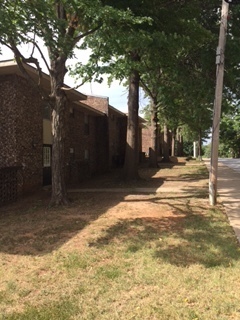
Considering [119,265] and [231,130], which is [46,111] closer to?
[119,265]

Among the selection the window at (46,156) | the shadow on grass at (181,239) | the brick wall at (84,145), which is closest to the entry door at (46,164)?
the window at (46,156)

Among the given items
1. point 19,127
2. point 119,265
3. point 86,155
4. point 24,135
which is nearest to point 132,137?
point 24,135

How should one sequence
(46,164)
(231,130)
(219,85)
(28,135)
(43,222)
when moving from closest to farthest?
1. (43,222)
2. (219,85)
3. (28,135)
4. (46,164)
5. (231,130)

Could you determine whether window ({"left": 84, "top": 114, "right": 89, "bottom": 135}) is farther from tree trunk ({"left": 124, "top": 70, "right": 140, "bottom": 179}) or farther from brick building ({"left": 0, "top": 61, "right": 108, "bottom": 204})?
tree trunk ({"left": 124, "top": 70, "right": 140, "bottom": 179})

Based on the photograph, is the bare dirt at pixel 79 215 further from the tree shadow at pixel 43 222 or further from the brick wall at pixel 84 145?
the brick wall at pixel 84 145

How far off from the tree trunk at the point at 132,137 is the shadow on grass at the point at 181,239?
8037 millimetres

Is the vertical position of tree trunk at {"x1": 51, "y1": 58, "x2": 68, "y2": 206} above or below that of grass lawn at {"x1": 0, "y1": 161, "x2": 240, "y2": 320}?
above

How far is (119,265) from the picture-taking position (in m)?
5.55

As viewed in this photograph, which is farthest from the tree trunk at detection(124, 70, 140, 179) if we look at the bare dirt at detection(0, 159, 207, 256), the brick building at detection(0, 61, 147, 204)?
the brick building at detection(0, 61, 147, 204)

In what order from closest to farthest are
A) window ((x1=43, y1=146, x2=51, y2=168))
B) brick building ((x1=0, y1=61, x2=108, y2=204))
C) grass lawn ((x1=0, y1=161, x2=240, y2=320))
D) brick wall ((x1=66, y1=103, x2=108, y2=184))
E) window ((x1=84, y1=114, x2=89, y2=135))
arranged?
grass lawn ((x1=0, y1=161, x2=240, y2=320)), brick building ((x1=0, y1=61, x2=108, y2=204)), window ((x1=43, y1=146, x2=51, y2=168)), brick wall ((x1=66, y1=103, x2=108, y2=184)), window ((x1=84, y1=114, x2=89, y2=135))

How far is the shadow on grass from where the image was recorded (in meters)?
5.82

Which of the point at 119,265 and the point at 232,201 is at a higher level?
the point at 232,201

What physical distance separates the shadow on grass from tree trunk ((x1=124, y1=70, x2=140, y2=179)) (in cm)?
804

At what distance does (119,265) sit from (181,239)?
5.97 feet
